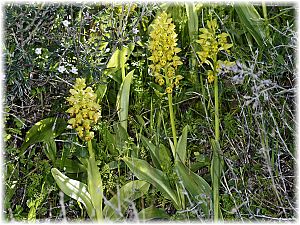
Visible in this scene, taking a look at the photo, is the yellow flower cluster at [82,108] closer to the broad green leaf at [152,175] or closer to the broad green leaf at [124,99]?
the broad green leaf at [152,175]

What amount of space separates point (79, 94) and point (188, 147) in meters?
0.60

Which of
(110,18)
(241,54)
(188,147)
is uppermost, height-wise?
(110,18)

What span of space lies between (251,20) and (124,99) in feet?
1.99

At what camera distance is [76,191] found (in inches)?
82.5

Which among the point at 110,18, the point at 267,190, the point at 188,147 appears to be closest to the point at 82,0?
the point at 110,18

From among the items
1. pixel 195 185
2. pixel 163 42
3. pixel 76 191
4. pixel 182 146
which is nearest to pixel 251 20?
pixel 163 42

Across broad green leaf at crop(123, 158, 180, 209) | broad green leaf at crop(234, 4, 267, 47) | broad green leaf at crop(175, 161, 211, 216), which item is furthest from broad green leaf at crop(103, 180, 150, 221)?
broad green leaf at crop(234, 4, 267, 47)

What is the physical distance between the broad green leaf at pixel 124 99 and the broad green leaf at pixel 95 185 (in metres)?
0.32

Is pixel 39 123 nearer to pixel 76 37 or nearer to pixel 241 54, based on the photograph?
pixel 76 37

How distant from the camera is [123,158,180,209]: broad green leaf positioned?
2.11 m

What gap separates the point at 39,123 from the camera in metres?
2.34

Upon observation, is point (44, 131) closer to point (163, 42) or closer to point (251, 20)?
point (163, 42)

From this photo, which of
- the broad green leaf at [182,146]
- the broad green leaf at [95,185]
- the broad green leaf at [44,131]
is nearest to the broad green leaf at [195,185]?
the broad green leaf at [182,146]

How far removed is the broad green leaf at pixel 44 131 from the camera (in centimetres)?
232
